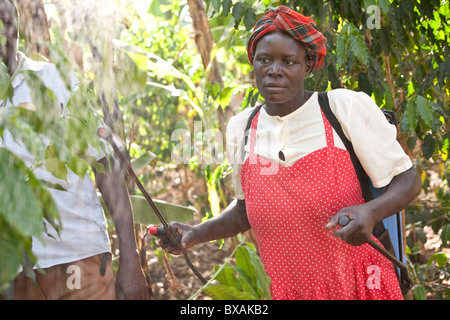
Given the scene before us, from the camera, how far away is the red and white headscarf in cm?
145

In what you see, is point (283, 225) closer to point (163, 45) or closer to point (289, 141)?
point (289, 141)

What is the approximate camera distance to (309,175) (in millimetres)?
1447

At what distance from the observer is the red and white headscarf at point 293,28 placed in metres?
1.45

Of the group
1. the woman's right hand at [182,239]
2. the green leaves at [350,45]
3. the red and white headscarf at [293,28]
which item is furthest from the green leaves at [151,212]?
the red and white headscarf at [293,28]

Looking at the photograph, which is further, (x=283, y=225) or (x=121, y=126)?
(x=121, y=126)

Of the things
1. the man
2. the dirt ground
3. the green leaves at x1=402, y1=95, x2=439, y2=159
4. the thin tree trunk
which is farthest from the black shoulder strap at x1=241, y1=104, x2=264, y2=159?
the dirt ground

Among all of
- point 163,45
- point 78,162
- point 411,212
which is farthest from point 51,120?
point 163,45

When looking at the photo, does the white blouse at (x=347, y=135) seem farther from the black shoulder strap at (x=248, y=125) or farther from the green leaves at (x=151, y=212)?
the green leaves at (x=151, y=212)

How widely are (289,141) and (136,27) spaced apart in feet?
10.1

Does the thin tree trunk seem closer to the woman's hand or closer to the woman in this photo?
the woman

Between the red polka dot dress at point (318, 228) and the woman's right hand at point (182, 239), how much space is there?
0.19 m

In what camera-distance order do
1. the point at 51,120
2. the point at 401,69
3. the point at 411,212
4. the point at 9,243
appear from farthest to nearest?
the point at 411,212, the point at 401,69, the point at 51,120, the point at 9,243

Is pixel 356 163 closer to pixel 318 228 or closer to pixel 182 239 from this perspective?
pixel 318 228

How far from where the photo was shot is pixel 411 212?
3156 millimetres
